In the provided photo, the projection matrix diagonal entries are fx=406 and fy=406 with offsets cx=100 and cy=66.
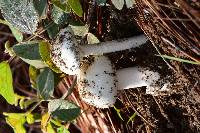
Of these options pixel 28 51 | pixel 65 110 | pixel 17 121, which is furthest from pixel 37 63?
pixel 17 121

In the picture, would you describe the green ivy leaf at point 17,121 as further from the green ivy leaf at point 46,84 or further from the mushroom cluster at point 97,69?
the mushroom cluster at point 97,69

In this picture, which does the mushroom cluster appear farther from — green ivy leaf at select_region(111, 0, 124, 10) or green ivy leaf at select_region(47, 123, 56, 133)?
green ivy leaf at select_region(47, 123, 56, 133)

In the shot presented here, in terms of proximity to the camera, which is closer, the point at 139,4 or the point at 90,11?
the point at 139,4

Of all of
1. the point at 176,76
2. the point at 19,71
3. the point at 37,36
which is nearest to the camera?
the point at 176,76

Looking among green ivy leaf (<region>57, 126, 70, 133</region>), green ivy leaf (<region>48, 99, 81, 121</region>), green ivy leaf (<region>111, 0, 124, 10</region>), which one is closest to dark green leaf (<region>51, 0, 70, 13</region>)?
green ivy leaf (<region>111, 0, 124, 10</region>)

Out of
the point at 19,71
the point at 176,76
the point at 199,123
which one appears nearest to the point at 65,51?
the point at 176,76

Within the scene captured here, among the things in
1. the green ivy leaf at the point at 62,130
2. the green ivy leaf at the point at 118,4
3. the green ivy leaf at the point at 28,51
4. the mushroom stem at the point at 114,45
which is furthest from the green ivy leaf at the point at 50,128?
the green ivy leaf at the point at 118,4

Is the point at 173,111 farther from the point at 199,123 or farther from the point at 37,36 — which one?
the point at 37,36

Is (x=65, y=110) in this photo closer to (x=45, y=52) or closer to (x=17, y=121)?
(x=45, y=52)
